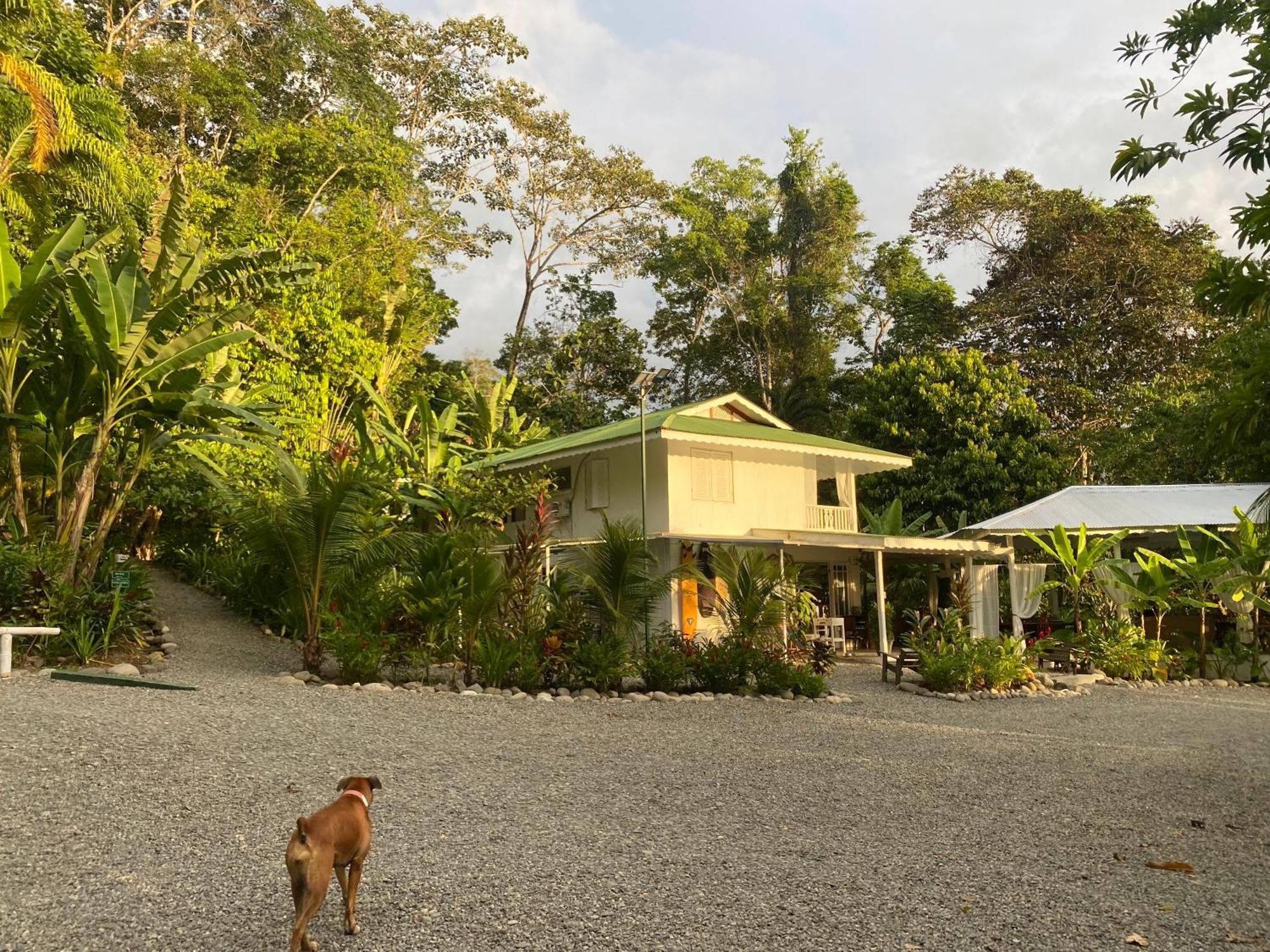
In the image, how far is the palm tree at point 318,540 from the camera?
457 inches

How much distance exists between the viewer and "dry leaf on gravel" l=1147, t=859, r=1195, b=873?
4984mm

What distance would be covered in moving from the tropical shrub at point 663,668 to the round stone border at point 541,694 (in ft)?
0.53

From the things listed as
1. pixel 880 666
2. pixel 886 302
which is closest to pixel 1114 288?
pixel 886 302

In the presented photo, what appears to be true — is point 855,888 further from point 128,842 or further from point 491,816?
point 128,842

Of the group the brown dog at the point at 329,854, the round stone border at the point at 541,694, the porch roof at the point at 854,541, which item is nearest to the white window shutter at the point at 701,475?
the porch roof at the point at 854,541

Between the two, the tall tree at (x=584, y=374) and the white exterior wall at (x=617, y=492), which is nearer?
the white exterior wall at (x=617, y=492)

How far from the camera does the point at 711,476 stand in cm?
1948

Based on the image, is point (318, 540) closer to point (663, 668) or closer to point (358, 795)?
point (663, 668)

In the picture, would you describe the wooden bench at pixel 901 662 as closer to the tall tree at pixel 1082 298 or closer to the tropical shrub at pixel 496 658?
the tropical shrub at pixel 496 658

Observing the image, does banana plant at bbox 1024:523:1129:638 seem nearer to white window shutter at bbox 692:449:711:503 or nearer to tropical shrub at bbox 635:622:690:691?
white window shutter at bbox 692:449:711:503

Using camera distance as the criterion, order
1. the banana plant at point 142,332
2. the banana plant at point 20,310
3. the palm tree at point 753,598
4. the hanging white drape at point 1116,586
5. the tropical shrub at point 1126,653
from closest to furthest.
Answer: the banana plant at point 20,310 → the banana plant at point 142,332 → the palm tree at point 753,598 → the tropical shrub at point 1126,653 → the hanging white drape at point 1116,586

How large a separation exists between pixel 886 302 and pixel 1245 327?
17.0 m

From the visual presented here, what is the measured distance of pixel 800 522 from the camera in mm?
20859

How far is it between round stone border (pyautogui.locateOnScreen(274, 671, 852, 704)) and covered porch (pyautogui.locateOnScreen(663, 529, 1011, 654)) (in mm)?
2792
